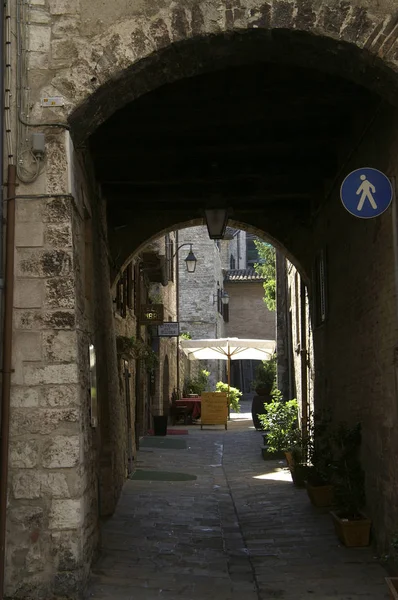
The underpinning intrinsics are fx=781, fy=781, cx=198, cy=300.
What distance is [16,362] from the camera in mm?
5254

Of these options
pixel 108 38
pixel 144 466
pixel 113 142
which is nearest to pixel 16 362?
pixel 108 38

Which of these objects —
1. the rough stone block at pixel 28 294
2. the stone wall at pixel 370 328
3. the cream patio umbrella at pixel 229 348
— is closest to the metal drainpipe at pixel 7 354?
the rough stone block at pixel 28 294

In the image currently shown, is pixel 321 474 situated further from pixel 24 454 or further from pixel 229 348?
pixel 229 348

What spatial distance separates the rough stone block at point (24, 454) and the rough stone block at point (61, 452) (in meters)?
0.07

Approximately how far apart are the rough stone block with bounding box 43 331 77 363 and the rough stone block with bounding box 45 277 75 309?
7.5 inches

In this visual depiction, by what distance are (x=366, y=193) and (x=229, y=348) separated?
1843 cm

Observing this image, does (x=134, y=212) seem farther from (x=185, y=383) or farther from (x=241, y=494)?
(x=185, y=383)

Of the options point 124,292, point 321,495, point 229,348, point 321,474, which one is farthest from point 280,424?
point 229,348

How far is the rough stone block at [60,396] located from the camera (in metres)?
5.22

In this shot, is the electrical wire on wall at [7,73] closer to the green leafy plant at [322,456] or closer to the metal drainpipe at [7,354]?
the metal drainpipe at [7,354]

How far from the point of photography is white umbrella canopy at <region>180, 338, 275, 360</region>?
23.2 metres

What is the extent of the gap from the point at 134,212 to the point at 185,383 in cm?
1690

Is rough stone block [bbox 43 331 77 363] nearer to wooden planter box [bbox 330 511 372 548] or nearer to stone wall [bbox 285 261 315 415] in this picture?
wooden planter box [bbox 330 511 372 548]

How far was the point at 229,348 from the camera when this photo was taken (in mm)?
23906
